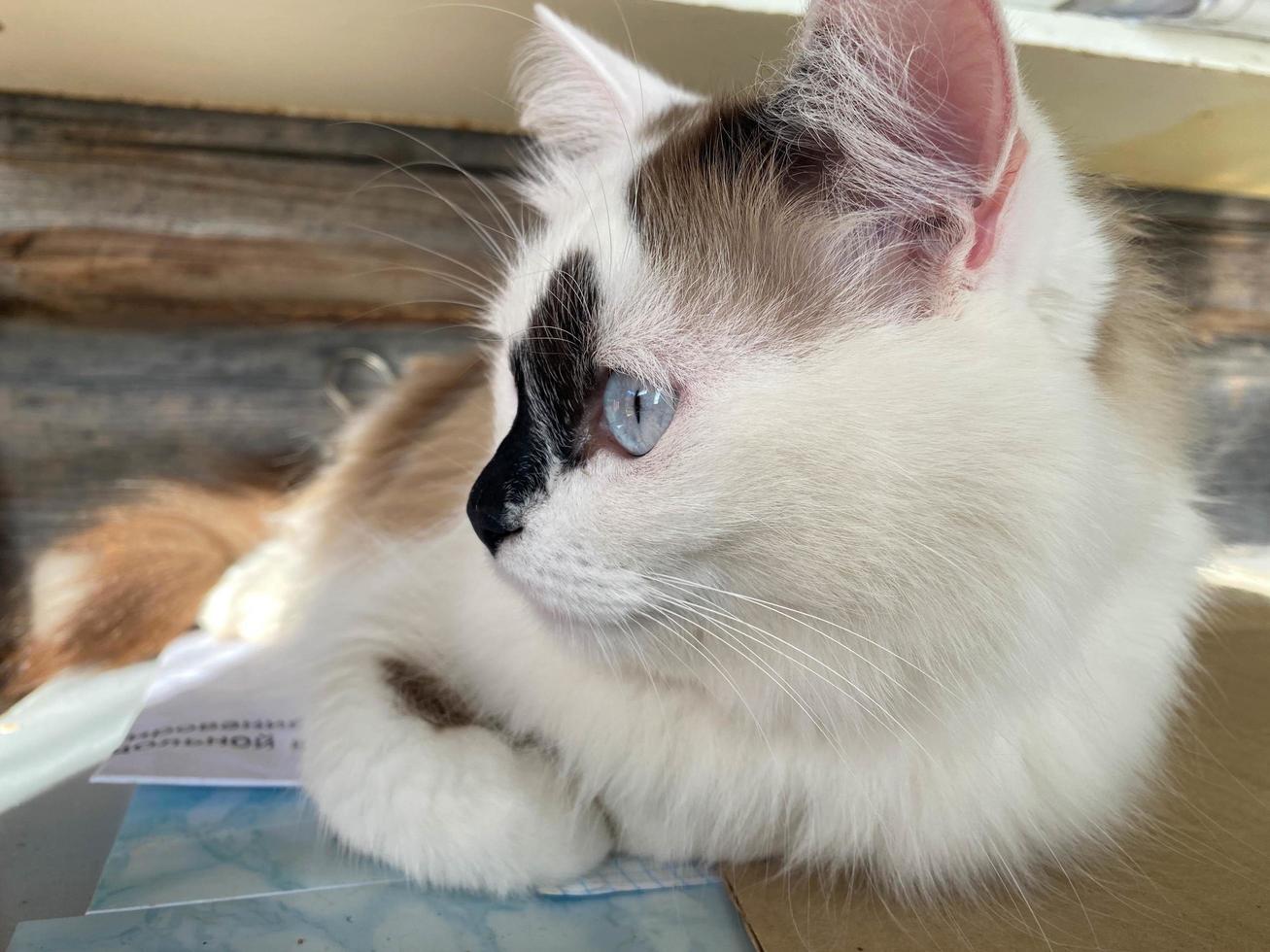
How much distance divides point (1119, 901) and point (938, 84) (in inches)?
26.9

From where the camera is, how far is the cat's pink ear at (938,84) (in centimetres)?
54

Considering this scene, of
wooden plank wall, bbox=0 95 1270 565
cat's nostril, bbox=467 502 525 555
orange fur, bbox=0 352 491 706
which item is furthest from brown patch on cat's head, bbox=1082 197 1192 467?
orange fur, bbox=0 352 491 706

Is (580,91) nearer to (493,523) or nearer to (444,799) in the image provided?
(493,523)

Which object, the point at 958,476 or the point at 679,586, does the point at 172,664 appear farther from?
the point at 958,476

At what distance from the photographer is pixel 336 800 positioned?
2.51ft

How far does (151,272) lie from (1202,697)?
1.73m

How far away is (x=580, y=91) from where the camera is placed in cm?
93

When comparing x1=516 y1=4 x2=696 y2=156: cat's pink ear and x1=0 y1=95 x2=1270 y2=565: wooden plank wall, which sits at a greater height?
x1=516 y1=4 x2=696 y2=156: cat's pink ear

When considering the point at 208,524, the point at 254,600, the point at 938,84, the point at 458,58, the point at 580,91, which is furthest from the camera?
the point at 208,524

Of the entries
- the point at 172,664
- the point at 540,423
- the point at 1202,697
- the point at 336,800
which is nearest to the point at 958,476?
the point at 540,423

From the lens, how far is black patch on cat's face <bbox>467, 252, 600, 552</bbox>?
652 millimetres

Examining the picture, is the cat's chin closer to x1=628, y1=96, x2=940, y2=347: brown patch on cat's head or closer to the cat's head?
the cat's head

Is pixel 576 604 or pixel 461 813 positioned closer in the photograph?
pixel 576 604

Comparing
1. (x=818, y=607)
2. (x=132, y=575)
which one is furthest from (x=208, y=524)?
(x=818, y=607)
